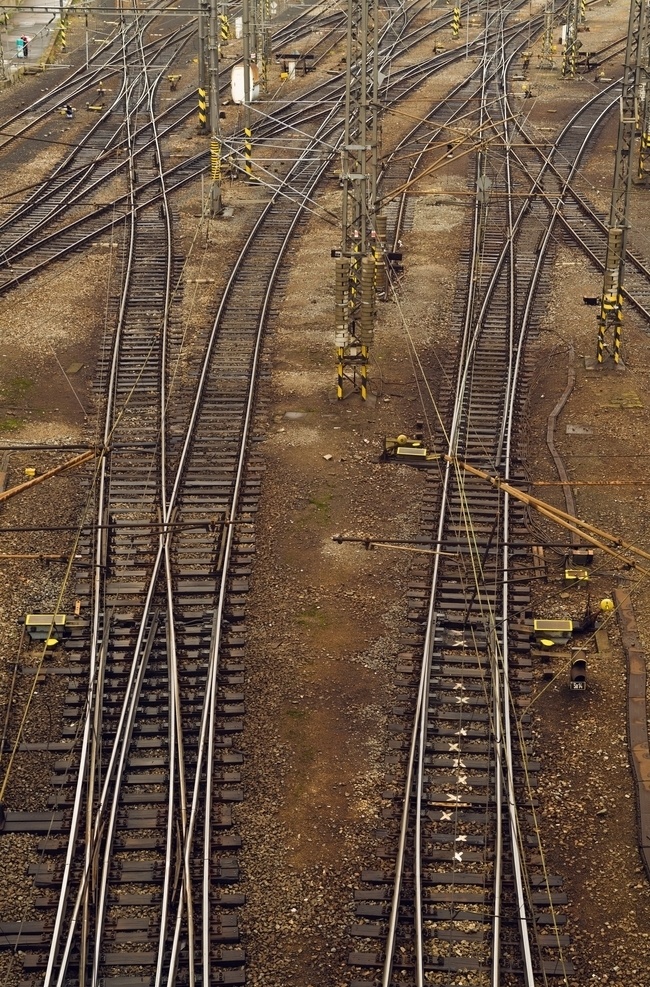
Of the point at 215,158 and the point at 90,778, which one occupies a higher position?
the point at 215,158

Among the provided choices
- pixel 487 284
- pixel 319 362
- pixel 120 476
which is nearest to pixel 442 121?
pixel 487 284

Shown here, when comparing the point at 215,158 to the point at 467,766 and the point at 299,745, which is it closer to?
the point at 299,745

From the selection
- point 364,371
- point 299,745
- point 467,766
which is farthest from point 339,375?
point 467,766

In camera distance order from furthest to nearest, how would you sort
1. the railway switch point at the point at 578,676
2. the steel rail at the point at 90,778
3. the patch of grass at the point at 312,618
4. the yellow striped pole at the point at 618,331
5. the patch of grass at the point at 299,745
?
the yellow striped pole at the point at 618,331 < the patch of grass at the point at 312,618 < the railway switch point at the point at 578,676 < the patch of grass at the point at 299,745 < the steel rail at the point at 90,778

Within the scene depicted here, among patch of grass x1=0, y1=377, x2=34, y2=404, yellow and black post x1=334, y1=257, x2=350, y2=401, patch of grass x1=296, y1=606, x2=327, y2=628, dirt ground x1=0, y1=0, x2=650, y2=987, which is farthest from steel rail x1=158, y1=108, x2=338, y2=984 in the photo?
patch of grass x1=0, y1=377, x2=34, y2=404

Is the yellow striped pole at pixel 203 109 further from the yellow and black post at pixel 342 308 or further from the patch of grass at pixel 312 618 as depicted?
the patch of grass at pixel 312 618

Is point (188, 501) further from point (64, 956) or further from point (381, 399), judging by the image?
point (64, 956)

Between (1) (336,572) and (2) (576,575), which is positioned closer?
(2) (576,575)

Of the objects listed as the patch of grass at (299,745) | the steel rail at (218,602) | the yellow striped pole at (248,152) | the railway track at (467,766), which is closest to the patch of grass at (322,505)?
the steel rail at (218,602)
